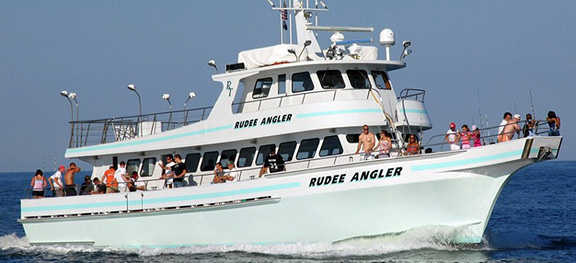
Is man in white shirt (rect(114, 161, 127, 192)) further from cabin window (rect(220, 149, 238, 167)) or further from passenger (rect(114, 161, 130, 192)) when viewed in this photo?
cabin window (rect(220, 149, 238, 167))

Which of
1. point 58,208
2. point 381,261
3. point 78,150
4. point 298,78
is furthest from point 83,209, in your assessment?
point 381,261

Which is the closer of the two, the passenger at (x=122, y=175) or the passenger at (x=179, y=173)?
the passenger at (x=179, y=173)

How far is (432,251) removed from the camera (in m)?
18.2

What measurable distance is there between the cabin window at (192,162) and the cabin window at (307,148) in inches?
130

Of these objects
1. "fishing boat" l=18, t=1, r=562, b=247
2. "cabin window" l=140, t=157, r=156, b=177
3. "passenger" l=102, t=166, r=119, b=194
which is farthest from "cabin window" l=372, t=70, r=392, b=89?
"passenger" l=102, t=166, r=119, b=194

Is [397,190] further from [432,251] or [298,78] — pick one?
[298,78]

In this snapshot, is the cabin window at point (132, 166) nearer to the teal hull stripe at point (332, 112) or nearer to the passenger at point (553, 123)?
the teal hull stripe at point (332, 112)

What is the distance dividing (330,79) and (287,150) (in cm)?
207

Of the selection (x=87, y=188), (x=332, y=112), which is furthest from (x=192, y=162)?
(x=332, y=112)

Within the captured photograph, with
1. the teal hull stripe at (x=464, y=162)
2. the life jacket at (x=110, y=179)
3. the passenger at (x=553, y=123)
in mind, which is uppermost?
the passenger at (x=553, y=123)

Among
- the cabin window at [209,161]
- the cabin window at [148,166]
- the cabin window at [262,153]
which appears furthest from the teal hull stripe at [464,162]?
the cabin window at [148,166]

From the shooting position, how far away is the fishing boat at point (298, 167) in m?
17.7

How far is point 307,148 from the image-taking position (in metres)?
19.8

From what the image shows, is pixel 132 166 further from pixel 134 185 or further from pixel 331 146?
pixel 331 146
